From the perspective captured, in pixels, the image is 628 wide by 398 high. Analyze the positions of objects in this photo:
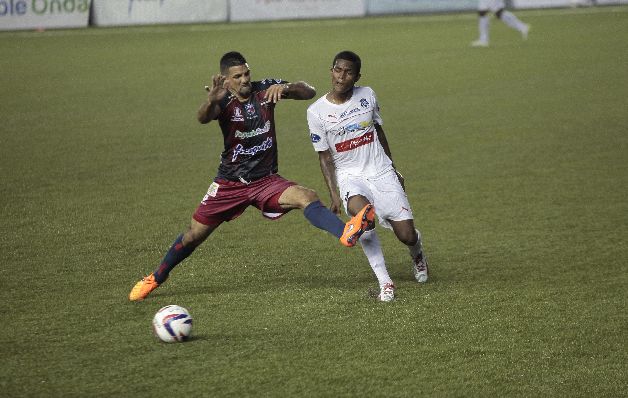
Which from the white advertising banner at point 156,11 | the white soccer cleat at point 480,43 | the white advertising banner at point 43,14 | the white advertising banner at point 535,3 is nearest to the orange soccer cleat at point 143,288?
the white soccer cleat at point 480,43

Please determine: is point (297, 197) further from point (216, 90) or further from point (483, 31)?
point (483, 31)

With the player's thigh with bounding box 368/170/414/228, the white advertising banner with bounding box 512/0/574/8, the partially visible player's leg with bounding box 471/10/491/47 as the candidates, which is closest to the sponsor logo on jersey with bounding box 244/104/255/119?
the player's thigh with bounding box 368/170/414/228

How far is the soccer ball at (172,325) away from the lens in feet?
24.8

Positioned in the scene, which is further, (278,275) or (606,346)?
(278,275)

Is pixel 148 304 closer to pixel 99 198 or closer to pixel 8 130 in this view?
pixel 99 198

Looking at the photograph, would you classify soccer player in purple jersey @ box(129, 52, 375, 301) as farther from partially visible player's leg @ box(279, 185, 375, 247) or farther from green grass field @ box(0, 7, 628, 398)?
green grass field @ box(0, 7, 628, 398)

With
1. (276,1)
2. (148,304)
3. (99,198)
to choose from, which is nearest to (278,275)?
(148,304)

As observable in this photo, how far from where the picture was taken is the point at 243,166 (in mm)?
8906

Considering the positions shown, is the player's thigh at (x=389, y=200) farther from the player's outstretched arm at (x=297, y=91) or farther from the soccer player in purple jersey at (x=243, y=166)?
the player's outstretched arm at (x=297, y=91)

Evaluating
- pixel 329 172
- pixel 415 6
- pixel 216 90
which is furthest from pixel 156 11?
pixel 216 90

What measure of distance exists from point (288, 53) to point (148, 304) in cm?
2007

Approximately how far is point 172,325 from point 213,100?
183 cm

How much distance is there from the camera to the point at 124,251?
1059 centimetres

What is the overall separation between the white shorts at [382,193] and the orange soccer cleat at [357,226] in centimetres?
80
